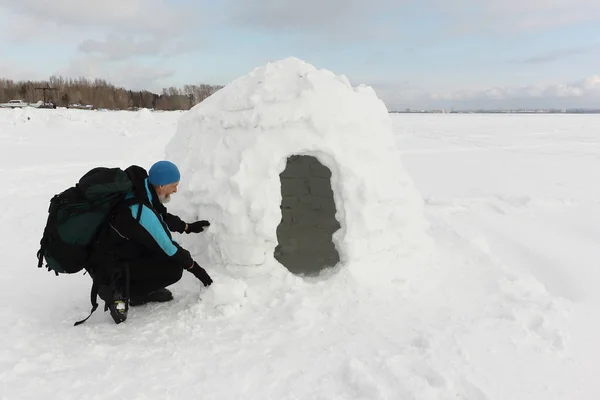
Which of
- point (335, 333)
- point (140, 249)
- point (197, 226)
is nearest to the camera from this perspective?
point (335, 333)

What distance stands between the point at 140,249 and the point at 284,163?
1.32m

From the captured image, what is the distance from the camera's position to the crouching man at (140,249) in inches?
110

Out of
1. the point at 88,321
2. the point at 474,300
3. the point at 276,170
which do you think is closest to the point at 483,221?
the point at 474,300

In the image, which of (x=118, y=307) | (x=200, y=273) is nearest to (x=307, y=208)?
(x=200, y=273)

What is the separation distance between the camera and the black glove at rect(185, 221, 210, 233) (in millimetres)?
3375

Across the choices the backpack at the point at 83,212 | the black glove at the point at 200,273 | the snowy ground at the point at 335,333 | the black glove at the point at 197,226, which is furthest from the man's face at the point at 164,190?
the snowy ground at the point at 335,333

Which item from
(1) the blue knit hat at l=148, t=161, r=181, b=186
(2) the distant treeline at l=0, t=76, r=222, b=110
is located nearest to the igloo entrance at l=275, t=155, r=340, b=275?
(1) the blue knit hat at l=148, t=161, r=181, b=186

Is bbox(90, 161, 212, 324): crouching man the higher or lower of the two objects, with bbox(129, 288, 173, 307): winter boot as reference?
higher

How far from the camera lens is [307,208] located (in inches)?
187

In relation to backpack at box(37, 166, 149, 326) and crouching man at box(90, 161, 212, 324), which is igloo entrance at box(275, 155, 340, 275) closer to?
crouching man at box(90, 161, 212, 324)

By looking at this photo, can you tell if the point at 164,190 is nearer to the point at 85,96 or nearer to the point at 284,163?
the point at 284,163

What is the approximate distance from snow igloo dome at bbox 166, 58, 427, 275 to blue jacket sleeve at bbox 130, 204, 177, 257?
614mm

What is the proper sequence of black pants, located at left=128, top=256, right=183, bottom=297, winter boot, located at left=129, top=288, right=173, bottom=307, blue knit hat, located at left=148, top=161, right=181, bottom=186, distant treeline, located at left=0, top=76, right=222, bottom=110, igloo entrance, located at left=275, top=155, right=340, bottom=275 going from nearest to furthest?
blue knit hat, located at left=148, top=161, right=181, bottom=186
black pants, located at left=128, top=256, right=183, bottom=297
winter boot, located at left=129, top=288, right=173, bottom=307
igloo entrance, located at left=275, top=155, right=340, bottom=275
distant treeline, located at left=0, top=76, right=222, bottom=110

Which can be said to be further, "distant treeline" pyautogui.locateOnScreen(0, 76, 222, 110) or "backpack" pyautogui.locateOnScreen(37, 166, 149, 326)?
"distant treeline" pyautogui.locateOnScreen(0, 76, 222, 110)
